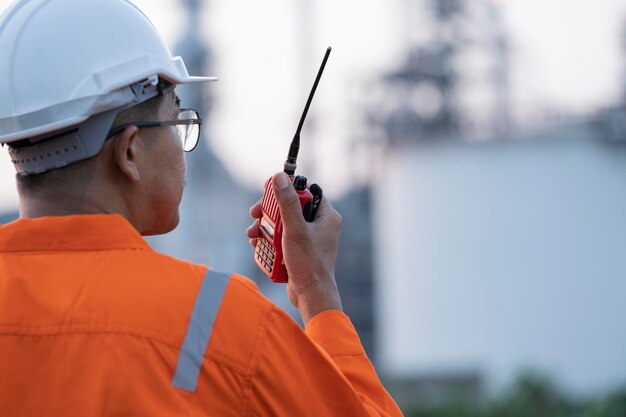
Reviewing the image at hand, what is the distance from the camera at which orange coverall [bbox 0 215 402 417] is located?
1.60 meters

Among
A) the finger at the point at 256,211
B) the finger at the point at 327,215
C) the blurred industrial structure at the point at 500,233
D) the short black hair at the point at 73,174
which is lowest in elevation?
the blurred industrial structure at the point at 500,233

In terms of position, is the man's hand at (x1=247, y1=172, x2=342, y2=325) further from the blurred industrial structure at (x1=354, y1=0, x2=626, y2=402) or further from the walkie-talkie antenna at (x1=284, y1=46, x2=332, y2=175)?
the blurred industrial structure at (x1=354, y1=0, x2=626, y2=402)

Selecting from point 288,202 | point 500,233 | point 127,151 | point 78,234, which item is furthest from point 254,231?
point 500,233

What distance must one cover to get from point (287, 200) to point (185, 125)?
28cm

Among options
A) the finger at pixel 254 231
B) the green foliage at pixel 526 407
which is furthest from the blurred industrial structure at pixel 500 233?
the finger at pixel 254 231

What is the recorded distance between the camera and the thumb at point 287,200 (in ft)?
6.49

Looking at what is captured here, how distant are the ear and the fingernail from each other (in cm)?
29

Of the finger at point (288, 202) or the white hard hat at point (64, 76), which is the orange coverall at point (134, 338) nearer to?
the white hard hat at point (64, 76)

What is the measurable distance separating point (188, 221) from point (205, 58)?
3322 mm

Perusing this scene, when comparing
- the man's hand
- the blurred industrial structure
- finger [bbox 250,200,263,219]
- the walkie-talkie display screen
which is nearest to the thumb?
the man's hand

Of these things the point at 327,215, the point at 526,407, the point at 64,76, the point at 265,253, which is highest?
the point at 64,76

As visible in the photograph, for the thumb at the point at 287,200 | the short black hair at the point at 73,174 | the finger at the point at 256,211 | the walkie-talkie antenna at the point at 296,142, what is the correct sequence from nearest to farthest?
the short black hair at the point at 73,174 → the thumb at the point at 287,200 → the walkie-talkie antenna at the point at 296,142 → the finger at the point at 256,211

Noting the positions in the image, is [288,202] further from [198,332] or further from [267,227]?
[198,332]

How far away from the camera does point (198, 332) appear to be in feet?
5.39
